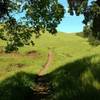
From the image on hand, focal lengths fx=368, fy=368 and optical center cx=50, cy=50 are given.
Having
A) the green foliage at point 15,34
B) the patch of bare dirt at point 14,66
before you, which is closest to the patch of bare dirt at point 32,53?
the patch of bare dirt at point 14,66

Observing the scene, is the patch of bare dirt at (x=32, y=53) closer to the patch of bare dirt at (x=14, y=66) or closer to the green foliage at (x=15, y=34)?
the patch of bare dirt at (x=14, y=66)

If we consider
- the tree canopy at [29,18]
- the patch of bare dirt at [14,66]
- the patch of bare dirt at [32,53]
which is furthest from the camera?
the patch of bare dirt at [32,53]

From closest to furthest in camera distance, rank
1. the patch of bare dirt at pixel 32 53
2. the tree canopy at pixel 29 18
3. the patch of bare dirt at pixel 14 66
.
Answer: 1. the tree canopy at pixel 29 18
2. the patch of bare dirt at pixel 14 66
3. the patch of bare dirt at pixel 32 53

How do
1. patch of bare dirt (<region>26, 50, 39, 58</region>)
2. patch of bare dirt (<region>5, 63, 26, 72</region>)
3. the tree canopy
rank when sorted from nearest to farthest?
the tree canopy → patch of bare dirt (<region>5, 63, 26, 72</region>) → patch of bare dirt (<region>26, 50, 39, 58</region>)

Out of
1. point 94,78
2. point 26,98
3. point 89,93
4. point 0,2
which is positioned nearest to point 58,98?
point 89,93

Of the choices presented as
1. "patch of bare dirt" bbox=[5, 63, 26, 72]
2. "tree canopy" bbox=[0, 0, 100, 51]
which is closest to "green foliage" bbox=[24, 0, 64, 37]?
"tree canopy" bbox=[0, 0, 100, 51]

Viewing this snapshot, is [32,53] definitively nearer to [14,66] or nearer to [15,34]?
[14,66]

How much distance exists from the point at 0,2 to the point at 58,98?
670 cm

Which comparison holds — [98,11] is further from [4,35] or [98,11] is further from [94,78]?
[94,78]

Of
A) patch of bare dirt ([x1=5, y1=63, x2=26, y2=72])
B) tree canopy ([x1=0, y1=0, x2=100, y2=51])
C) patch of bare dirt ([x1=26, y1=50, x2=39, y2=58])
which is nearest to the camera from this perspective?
tree canopy ([x1=0, y1=0, x2=100, y2=51])

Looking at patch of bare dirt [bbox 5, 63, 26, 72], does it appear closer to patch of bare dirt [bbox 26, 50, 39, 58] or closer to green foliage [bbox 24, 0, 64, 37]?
patch of bare dirt [bbox 26, 50, 39, 58]

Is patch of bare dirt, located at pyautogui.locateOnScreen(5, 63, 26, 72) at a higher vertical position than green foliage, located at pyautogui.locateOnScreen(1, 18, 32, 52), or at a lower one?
lower

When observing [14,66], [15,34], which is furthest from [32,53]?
[15,34]

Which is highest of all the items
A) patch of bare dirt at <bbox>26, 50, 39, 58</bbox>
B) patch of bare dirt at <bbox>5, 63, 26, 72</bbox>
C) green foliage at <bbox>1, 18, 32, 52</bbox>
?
green foliage at <bbox>1, 18, 32, 52</bbox>
